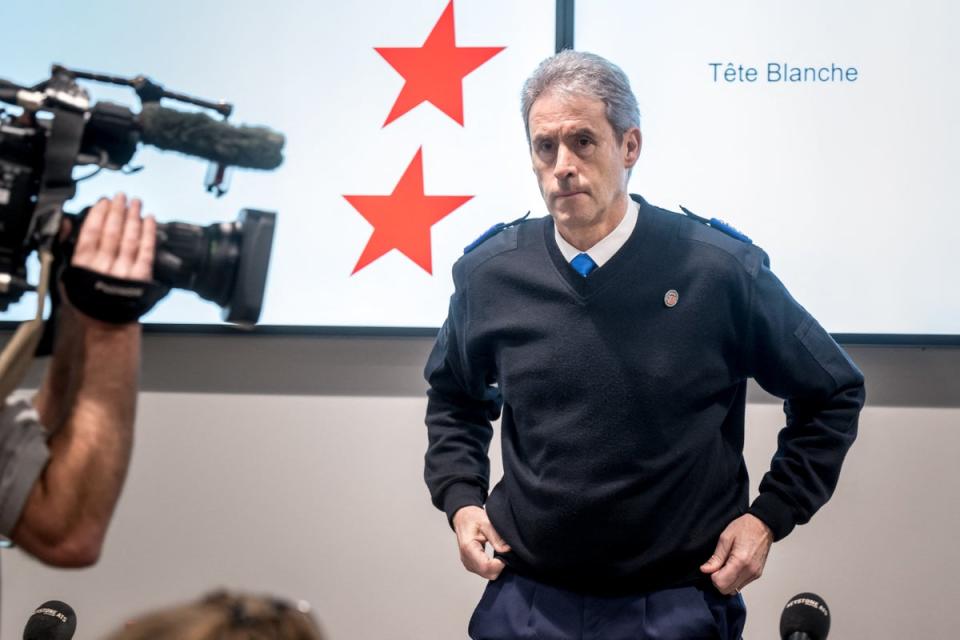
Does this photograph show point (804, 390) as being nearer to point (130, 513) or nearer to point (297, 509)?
point (297, 509)

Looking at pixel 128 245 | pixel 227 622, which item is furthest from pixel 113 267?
pixel 227 622

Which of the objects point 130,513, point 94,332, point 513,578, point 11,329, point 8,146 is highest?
point 8,146

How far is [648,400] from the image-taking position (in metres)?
1.63

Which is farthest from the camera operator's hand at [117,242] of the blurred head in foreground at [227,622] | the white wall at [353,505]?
the white wall at [353,505]

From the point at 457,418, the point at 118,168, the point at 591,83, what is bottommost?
the point at 457,418

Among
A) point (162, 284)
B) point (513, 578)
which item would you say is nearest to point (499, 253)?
point (513, 578)

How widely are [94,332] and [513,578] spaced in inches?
32.6

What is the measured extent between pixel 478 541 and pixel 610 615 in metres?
0.26

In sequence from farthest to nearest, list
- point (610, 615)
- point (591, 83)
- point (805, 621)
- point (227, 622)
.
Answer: point (591, 83)
point (610, 615)
point (805, 621)
point (227, 622)

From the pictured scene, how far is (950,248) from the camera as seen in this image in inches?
94.6

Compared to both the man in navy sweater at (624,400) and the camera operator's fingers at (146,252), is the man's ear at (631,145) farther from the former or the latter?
the camera operator's fingers at (146,252)

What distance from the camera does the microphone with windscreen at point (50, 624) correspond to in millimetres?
1694

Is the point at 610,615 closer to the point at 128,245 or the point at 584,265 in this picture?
the point at 584,265

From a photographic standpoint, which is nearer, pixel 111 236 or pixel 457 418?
pixel 111 236
